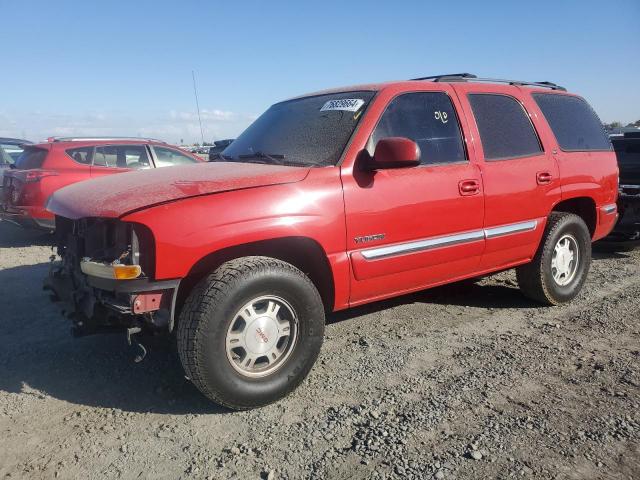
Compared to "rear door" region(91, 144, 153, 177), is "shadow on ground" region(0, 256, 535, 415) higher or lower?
lower

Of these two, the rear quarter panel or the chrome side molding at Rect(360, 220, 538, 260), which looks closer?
the chrome side molding at Rect(360, 220, 538, 260)

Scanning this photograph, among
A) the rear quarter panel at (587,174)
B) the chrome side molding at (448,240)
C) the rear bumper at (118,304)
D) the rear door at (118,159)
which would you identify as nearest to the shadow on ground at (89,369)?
the rear bumper at (118,304)

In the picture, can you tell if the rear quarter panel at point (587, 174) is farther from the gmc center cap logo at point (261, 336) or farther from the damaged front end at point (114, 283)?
the damaged front end at point (114, 283)

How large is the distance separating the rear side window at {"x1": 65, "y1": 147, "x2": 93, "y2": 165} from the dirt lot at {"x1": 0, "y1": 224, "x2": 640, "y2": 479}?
3947 millimetres

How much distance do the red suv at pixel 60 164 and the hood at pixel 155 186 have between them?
4.27 metres

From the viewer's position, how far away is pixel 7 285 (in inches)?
209

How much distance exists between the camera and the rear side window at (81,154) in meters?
7.67

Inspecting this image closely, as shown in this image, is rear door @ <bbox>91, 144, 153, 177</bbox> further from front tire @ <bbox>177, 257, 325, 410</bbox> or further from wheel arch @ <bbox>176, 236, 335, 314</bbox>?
front tire @ <bbox>177, 257, 325, 410</bbox>

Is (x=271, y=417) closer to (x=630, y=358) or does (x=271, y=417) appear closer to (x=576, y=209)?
(x=630, y=358)

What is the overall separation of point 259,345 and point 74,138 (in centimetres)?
644

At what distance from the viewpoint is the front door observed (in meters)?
3.25

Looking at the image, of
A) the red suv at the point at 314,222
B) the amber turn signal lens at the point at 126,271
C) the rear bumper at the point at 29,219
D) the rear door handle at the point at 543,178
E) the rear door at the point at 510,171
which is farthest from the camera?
the rear bumper at the point at 29,219

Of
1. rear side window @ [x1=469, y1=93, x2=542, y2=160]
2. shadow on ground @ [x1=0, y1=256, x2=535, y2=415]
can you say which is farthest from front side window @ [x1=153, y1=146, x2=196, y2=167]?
rear side window @ [x1=469, y1=93, x2=542, y2=160]

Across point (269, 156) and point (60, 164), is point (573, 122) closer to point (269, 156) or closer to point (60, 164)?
point (269, 156)
